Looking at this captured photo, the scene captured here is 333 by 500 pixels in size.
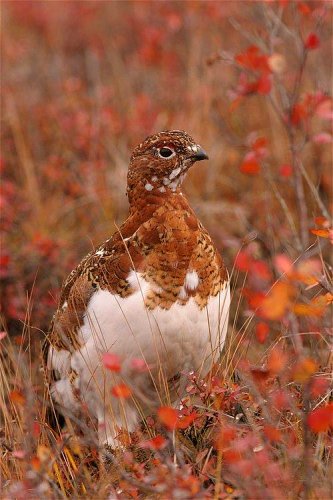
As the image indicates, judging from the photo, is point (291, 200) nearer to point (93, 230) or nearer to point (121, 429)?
point (93, 230)

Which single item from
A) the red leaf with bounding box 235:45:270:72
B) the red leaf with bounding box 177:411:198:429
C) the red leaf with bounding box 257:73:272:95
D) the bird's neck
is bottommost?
the red leaf with bounding box 177:411:198:429

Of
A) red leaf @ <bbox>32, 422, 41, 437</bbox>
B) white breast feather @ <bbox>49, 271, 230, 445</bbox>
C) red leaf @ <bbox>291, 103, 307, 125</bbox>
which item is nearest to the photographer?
red leaf @ <bbox>32, 422, 41, 437</bbox>

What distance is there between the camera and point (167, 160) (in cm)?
360

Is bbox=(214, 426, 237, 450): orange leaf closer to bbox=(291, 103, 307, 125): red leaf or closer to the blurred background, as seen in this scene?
the blurred background

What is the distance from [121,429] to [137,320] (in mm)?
433

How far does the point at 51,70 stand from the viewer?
28.8 feet

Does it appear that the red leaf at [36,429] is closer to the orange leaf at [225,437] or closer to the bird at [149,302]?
the bird at [149,302]

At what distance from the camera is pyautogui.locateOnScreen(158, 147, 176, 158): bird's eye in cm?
361

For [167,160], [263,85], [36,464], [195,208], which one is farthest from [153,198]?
[195,208]

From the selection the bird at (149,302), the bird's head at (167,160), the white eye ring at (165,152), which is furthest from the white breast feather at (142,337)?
the white eye ring at (165,152)

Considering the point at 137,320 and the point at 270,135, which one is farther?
the point at 270,135

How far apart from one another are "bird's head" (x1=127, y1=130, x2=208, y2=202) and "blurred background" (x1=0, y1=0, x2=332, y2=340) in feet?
2.73

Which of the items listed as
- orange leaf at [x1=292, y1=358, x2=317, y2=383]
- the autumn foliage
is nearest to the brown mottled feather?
the autumn foliage

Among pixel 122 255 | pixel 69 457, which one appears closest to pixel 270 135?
pixel 122 255
